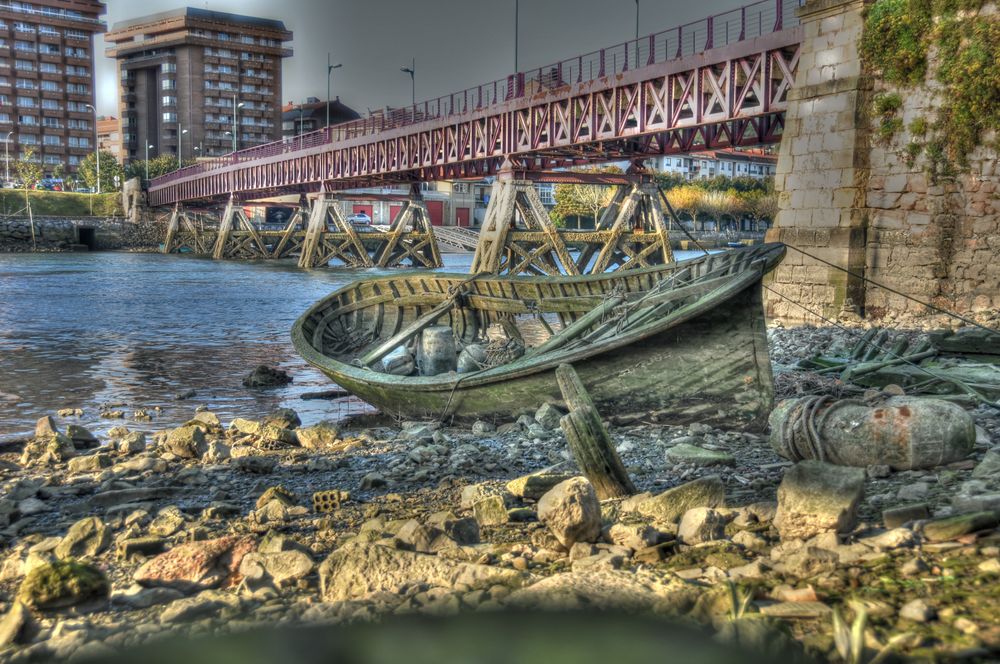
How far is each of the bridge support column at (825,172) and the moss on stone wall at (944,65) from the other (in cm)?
59

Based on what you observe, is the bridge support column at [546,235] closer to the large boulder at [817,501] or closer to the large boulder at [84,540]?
the large boulder at [84,540]

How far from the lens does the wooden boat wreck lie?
421 inches

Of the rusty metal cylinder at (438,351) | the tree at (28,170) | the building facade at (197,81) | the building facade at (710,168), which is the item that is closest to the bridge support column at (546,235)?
the rusty metal cylinder at (438,351)

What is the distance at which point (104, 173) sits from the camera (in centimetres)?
10725

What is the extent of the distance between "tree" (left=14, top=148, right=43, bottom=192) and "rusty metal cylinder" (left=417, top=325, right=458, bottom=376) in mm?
86039

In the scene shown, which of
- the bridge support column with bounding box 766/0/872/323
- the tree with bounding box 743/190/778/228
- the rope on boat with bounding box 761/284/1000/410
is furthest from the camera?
the tree with bounding box 743/190/778/228

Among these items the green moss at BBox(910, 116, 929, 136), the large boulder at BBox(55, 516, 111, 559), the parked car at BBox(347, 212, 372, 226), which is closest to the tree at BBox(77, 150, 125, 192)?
the parked car at BBox(347, 212, 372, 226)

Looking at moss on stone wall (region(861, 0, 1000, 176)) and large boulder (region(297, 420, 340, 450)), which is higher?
moss on stone wall (region(861, 0, 1000, 176))

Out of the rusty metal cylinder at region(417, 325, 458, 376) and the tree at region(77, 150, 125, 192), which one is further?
the tree at region(77, 150, 125, 192)

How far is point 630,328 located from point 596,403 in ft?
3.27

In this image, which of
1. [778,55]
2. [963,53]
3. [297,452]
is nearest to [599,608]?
[297,452]

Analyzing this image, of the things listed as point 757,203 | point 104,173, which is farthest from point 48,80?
point 757,203

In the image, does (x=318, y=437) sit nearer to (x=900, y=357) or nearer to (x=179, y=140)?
(x=900, y=357)

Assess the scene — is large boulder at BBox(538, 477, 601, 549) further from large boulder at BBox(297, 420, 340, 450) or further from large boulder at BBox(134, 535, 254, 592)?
large boulder at BBox(297, 420, 340, 450)
